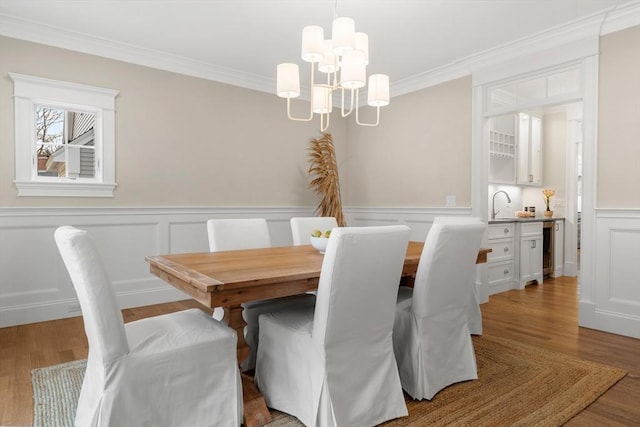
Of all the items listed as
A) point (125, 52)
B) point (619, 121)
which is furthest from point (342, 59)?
point (125, 52)

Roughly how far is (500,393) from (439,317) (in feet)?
1.72

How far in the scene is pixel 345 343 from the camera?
177 cm

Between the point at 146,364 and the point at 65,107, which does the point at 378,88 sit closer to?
the point at 146,364

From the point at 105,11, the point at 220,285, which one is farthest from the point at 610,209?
the point at 105,11

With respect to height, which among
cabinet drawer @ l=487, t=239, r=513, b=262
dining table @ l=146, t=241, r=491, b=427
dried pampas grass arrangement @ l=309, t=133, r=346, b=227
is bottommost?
cabinet drawer @ l=487, t=239, r=513, b=262

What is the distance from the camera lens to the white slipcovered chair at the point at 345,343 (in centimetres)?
167

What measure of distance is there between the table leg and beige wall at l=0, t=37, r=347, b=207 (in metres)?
2.49

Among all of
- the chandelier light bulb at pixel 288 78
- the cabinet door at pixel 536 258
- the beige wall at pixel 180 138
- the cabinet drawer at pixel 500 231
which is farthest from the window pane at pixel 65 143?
the cabinet door at pixel 536 258

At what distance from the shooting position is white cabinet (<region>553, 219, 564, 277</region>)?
5480 millimetres

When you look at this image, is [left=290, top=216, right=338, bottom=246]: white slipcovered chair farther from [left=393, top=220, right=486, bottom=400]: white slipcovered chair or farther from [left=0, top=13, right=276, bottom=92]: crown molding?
[left=0, top=13, right=276, bottom=92]: crown molding

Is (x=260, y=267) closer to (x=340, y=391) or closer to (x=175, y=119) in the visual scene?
(x=340, y=391)

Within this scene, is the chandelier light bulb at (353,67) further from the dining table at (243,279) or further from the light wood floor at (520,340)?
the light wood floor at (520,340)

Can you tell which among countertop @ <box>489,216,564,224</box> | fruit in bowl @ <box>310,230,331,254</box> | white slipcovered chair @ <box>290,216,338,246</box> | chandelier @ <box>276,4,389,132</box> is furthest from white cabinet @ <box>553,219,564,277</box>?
fruit in bowl @ <box>310,230,331,254</box>

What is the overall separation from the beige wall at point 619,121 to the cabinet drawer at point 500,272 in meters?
1.43
